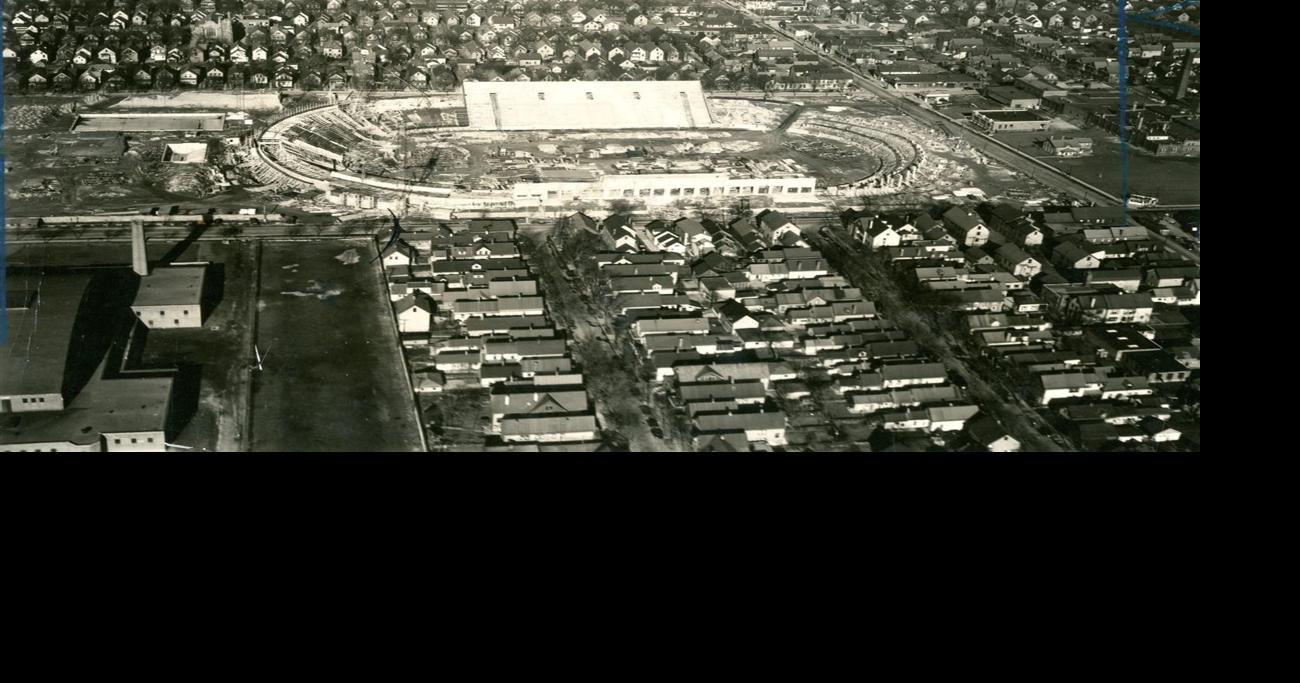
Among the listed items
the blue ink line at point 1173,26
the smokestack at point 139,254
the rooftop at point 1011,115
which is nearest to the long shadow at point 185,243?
the smokestack at point 139,254

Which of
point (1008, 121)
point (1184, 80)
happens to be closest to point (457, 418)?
point (1008, 121)

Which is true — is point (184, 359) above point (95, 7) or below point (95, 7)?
below

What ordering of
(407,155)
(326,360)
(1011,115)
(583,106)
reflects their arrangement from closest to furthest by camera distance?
(326,360) → (407,155) → (583,106) → (1011,115)

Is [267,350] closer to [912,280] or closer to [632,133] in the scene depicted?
[912,280]

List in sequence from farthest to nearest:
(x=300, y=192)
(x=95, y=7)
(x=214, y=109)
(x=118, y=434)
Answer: (x=95, y=7) → (x=214, y=109) → (x=300, y=192) → (x=118, y=434)

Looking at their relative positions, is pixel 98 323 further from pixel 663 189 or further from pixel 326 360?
pixel 663 189

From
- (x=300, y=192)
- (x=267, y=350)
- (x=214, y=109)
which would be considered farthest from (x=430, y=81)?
(x=267, y=350)

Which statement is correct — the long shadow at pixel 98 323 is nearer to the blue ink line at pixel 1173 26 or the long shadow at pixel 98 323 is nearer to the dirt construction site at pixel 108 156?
the dirt construction site at pixel 108 156
